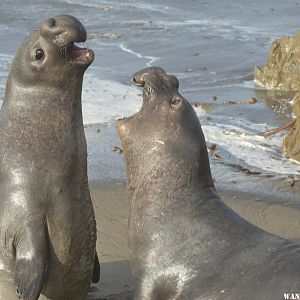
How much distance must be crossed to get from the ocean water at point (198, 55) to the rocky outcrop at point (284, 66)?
1.19 ft

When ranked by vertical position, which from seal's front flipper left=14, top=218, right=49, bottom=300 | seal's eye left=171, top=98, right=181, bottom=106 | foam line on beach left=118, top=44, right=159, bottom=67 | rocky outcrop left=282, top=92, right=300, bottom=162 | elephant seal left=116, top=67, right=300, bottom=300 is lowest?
foam line on beach left=118, top=44, right=159, bottom=67

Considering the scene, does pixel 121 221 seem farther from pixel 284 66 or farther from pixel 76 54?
pixel 284 66

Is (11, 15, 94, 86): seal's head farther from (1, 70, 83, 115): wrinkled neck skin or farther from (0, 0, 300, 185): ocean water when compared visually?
(0, 0, 300, 185): ocean water

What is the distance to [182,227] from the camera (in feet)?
19.2

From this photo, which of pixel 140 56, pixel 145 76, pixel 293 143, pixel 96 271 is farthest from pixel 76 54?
pixel 140 56

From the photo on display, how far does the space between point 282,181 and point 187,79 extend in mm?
6402

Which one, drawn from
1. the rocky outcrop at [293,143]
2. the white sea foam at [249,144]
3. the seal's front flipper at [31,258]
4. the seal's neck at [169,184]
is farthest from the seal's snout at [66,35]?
the rocky outcrop at [293,143]

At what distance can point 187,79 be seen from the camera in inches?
623

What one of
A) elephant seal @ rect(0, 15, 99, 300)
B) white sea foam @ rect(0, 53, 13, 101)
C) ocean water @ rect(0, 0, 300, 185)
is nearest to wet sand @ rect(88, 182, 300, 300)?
elephant seal @ rect(0, 15, 99, 300)

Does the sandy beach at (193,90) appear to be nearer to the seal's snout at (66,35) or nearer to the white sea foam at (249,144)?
the white sea foam at (249,144)

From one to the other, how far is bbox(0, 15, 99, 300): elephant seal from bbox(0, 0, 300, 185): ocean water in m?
3.30

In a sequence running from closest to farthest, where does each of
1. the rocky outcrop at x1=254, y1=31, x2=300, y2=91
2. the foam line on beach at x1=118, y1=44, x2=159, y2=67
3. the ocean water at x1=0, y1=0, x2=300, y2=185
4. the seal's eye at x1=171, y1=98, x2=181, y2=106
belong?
the seal's eye at x1=171, y1=98, x2=181, y2=106, the ocean water at x1=0, y1=0, x2=300, y2=185, the rocky outcrop at x1=254, y1=31, x2=300, y2=91, the foam line on beach at x1=118, y1=44, x2=159, y2=67

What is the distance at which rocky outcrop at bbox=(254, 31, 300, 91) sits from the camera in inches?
587

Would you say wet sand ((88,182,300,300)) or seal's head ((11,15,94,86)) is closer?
seal's head ((11,15,94,86))
